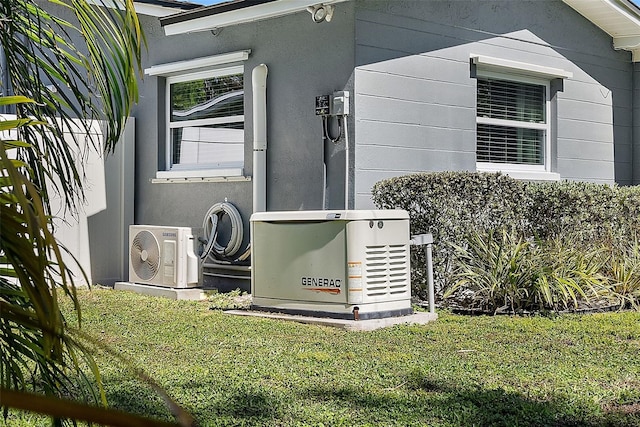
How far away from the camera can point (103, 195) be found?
1076 centimetres

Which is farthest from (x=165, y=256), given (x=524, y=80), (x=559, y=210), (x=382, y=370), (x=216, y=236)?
(x=524, y=80)

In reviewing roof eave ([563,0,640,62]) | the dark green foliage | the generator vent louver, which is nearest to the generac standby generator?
the generator vent louver

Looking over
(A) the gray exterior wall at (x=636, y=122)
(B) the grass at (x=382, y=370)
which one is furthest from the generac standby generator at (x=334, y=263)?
(A) the gray exterior wall at (x=636, y=122)

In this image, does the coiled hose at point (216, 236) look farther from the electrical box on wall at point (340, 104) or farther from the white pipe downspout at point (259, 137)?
the electrical box on wall at point (340, 104)

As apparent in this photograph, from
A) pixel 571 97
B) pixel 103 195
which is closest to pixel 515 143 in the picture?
pixel 571 97

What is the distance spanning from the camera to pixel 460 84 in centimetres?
1005

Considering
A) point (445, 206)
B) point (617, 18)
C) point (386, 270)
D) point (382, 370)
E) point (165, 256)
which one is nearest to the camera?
point (382, 370)

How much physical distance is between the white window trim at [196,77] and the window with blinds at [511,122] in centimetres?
299

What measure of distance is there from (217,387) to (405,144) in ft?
17.2

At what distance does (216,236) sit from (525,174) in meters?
3.98

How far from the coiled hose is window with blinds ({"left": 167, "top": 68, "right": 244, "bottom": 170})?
601mm

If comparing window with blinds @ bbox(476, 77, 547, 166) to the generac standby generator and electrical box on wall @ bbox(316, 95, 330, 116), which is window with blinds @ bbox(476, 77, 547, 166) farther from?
the generac standby generator

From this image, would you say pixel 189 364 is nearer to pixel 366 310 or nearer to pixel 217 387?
pixel 217 387

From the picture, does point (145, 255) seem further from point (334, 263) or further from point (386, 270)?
point (386, 270)
